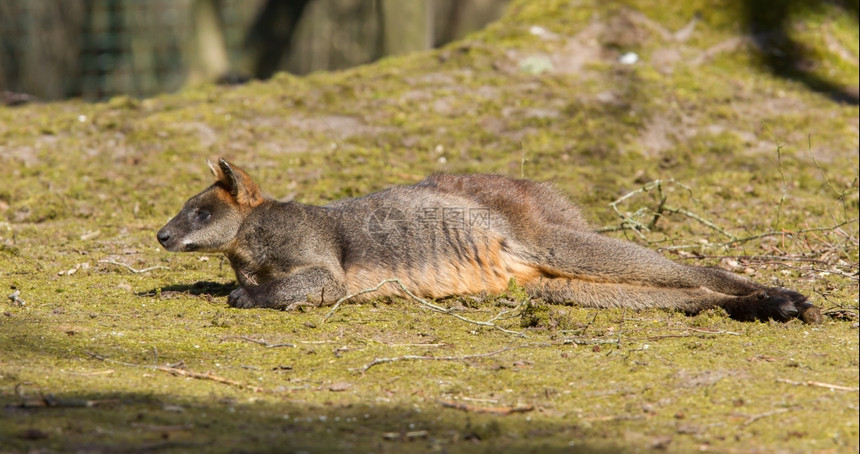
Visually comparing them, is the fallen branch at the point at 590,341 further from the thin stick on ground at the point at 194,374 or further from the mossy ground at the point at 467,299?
the thin stick on ground at the point at 194,374

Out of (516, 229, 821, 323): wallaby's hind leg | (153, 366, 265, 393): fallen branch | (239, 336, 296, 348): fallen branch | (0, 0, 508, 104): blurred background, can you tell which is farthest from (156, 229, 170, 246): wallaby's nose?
(0, 0, 508, 104): blurred background

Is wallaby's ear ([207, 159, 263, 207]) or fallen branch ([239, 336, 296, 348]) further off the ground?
wallaby's ear ([207, 159, 263, 207])

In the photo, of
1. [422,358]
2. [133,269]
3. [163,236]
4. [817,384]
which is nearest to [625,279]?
[422,358]

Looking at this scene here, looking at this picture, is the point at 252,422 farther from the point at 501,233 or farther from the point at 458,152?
the point at 458,152

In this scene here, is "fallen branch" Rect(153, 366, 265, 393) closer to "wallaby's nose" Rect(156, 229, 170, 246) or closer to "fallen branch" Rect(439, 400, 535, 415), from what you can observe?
"fallen branch" Rect(439, 400, 535, 415)

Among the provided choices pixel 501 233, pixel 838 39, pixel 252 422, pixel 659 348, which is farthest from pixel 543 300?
pixel 838 39

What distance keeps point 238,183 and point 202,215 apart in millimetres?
345

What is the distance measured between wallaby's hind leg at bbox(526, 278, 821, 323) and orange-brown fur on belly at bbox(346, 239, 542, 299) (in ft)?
0.58

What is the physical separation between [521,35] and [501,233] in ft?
21.0

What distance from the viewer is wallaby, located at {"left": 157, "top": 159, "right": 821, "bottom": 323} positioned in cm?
634

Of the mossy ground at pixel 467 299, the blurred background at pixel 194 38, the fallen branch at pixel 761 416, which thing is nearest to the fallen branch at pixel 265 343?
the mossy ground at pixel 467 299

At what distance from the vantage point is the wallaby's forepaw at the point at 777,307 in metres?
5.78

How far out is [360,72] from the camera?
12.3 metres

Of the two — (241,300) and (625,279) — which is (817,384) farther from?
(241,300)
